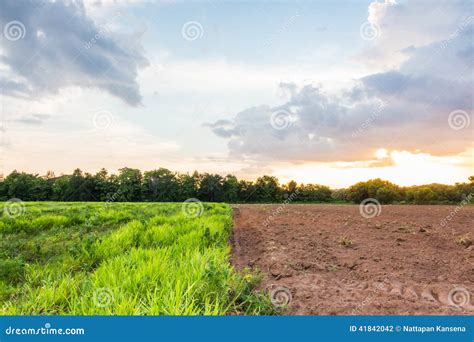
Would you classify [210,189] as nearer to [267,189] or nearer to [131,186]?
[131,186]

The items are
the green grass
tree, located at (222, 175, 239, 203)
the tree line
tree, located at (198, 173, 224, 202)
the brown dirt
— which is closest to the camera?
the green grass

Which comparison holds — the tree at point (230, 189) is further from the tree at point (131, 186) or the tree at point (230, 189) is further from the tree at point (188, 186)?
the tree at point (131, 186)

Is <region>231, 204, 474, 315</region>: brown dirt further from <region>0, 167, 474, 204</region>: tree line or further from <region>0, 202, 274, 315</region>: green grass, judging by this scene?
<region>0, 167, 474, 204</region>: tree line

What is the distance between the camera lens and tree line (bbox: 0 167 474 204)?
190 feet

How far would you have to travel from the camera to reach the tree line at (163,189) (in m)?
57.9

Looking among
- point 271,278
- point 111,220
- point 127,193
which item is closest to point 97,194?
point 127,193

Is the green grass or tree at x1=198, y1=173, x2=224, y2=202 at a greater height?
tree at x1=198, y1=173, x2=224, y2=202

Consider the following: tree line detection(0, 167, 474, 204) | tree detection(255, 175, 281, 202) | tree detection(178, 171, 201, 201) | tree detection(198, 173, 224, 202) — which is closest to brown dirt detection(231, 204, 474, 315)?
tree line detection(0, 167, 474, 204)

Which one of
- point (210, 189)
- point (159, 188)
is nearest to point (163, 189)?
point (159, 188)

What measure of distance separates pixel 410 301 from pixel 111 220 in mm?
10022

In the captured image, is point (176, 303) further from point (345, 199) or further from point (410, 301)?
point (345, 199)

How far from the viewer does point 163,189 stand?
60.4m

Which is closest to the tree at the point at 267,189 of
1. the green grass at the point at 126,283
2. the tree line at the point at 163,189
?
the tree line at the point at 163,189

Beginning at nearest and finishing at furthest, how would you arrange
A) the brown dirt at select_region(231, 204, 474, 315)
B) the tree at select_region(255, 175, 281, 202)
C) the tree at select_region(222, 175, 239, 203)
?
the brown dirt at select_region(231, 204, 474, 315) < the tree at select_region(222, 175, 239, 203) < the tree at select_region(255, 175, 281, 202)
